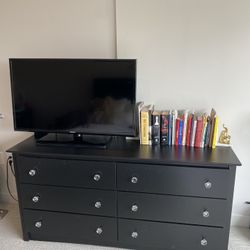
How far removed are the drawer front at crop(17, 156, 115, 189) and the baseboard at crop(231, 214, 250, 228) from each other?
44.2 inches

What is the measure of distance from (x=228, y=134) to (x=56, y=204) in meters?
1.37

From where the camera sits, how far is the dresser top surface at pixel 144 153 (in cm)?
172

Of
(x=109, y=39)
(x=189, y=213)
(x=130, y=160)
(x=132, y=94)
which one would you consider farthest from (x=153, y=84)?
(x=189, y=213)

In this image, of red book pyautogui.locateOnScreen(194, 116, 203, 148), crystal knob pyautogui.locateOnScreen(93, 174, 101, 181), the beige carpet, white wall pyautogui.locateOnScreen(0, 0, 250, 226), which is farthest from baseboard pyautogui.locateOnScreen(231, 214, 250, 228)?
crystal knob pyautogui.locateOnScreen(93, 174, 101, 181)

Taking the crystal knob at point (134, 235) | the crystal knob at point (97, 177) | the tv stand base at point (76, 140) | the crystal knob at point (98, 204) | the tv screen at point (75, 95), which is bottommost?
the crystal knob at point (134, 235)

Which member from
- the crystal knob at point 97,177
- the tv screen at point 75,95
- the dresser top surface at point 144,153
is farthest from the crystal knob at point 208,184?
the crystal knob at point 97,177

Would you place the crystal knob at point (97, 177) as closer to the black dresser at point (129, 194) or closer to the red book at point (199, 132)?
the black dresser at point (129, 194)

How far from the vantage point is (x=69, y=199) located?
193 cm

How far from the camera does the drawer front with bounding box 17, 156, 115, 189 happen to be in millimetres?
1831

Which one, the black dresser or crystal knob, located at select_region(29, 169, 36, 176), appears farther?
crystal knob, located at select_region(29, 169, 36, 176)

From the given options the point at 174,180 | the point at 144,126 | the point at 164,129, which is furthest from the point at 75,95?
the point at 174,180

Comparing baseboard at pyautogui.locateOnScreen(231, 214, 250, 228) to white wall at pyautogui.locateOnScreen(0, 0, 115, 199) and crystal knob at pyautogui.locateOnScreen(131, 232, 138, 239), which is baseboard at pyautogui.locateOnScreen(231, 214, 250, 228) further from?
white wall at pyautogui.locateOnScreen(0, 0, 115, 199)

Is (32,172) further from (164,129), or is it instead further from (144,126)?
(164,129)

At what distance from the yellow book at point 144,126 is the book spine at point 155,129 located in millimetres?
44
